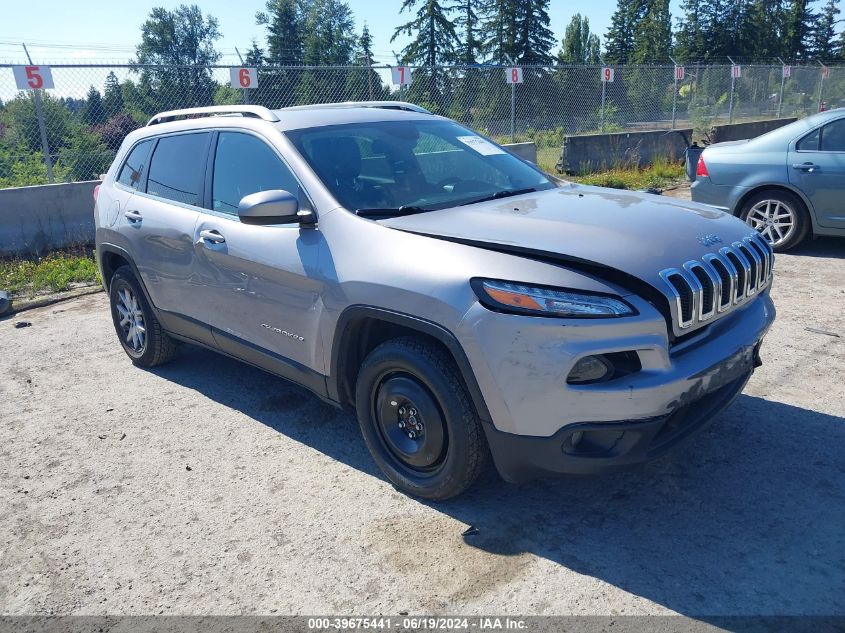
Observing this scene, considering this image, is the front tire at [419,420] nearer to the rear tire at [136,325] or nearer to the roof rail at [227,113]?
the roof rail at [227,113]

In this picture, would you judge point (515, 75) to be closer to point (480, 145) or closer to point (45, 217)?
point (45, 217)

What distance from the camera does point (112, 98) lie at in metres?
11.2

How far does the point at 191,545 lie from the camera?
10.8 feet

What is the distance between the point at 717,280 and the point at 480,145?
1.94m

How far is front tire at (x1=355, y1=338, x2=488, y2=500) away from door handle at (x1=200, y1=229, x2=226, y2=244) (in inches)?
51.0

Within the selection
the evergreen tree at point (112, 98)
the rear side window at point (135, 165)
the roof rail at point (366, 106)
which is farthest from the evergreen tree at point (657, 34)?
the rear side window at point (135, 165)

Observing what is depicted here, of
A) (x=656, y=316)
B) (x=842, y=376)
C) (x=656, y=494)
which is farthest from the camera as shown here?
(x=842, y=376)

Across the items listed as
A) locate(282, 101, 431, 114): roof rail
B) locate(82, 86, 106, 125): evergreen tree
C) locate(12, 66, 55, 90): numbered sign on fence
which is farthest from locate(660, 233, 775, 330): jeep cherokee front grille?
locate(82, 86, 106, 125): evergreen tree

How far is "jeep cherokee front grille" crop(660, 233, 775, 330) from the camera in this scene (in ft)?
9.66

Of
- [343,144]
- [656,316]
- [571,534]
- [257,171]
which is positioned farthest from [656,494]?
[257,171]

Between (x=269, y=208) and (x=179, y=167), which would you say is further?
(x=179, y=167)

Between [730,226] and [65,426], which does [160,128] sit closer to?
[65,426]

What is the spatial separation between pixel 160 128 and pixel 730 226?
3.81m

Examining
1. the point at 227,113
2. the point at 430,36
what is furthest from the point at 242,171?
the point at 430,36
